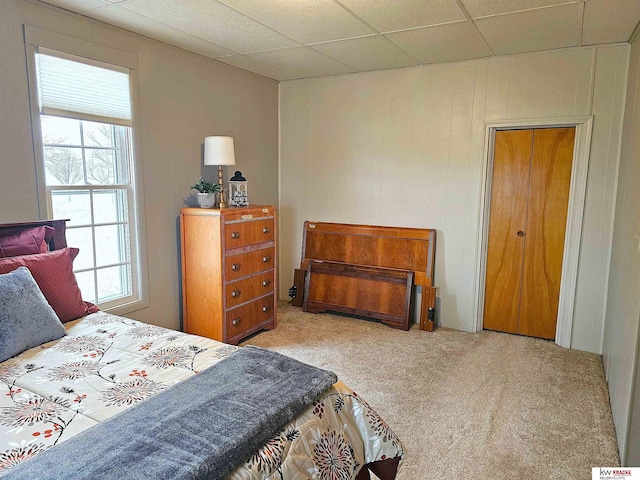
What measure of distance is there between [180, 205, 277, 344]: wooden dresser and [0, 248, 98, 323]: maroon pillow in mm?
1084

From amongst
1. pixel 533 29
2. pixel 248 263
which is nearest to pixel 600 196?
pixel 533 29

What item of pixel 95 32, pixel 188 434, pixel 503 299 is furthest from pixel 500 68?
pixel 188 434

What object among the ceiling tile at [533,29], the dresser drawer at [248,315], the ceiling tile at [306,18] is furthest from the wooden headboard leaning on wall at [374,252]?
the ceiling tile at [306,18]

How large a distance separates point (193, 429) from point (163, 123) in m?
2.76

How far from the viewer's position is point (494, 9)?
266cm

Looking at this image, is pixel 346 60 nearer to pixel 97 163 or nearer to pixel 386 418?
pixel 97 163

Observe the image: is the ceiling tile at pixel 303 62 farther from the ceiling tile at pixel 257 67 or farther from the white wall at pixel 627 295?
the white wall at pixel 627 295

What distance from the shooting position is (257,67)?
4145 millimetres

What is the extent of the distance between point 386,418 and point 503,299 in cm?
203

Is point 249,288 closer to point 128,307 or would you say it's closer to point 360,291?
point 128,307

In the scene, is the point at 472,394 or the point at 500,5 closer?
the point at 500,5

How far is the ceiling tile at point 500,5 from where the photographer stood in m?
2.54

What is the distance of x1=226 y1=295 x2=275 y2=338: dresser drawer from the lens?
3535 millimetres

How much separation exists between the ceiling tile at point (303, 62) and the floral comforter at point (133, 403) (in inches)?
102
